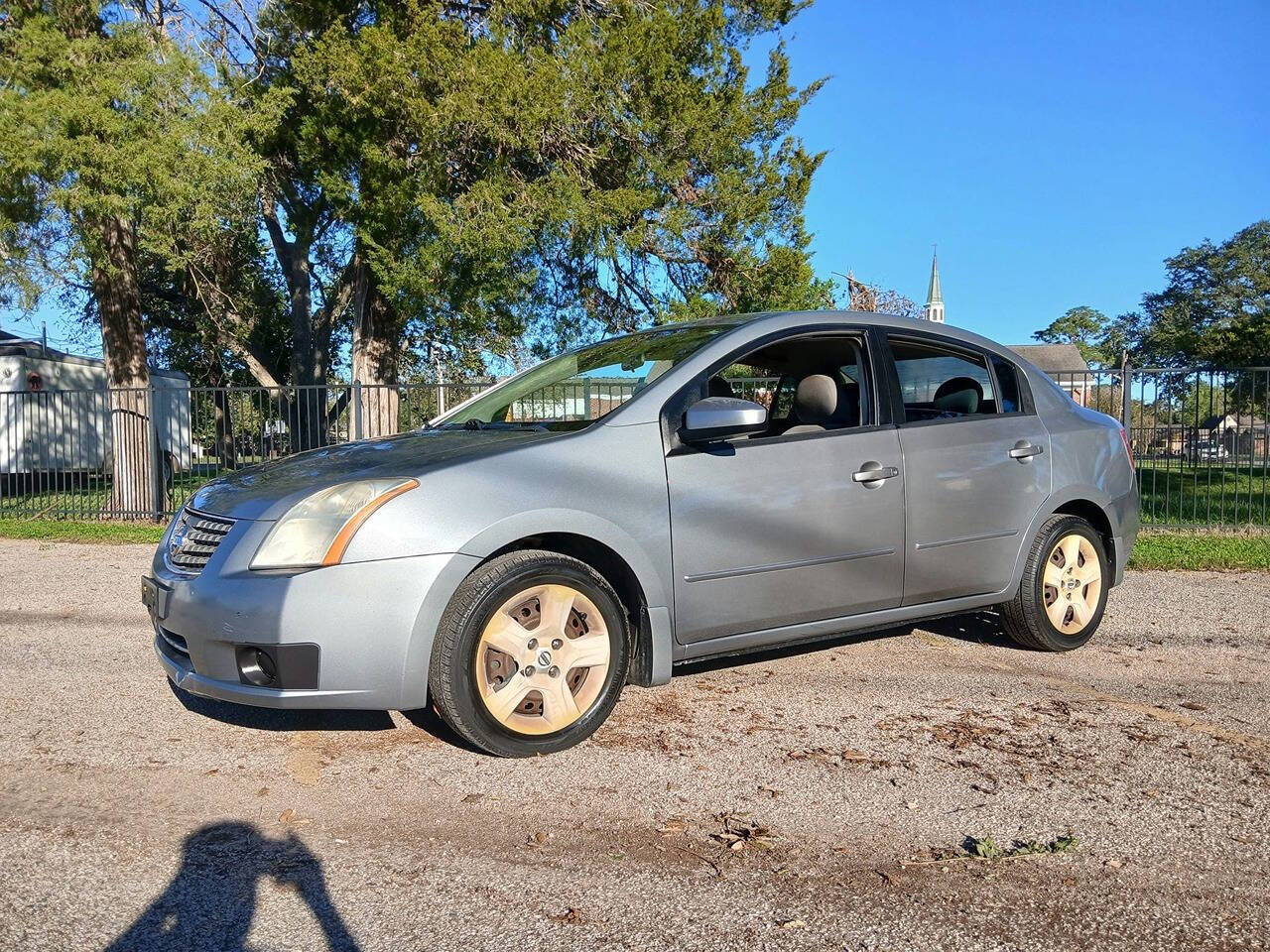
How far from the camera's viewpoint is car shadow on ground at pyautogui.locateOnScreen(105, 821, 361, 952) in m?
2.48

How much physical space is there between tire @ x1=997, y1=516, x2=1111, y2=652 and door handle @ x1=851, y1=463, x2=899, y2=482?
1.08 metres

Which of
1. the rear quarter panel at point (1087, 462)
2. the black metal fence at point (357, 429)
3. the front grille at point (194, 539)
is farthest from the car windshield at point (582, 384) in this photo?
the black metal fence at point (357, 429)

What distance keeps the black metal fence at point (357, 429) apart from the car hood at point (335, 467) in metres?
4.86

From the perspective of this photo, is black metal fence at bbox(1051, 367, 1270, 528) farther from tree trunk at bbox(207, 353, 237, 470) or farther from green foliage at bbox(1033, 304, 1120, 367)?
green foliage at bbox(1033, 304, 1120, 367)

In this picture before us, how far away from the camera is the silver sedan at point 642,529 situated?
3576 mm

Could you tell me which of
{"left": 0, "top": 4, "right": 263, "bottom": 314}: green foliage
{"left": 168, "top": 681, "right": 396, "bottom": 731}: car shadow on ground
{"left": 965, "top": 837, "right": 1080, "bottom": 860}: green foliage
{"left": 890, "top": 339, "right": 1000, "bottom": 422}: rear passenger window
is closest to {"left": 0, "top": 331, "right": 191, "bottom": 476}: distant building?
{"left": 0, "top": 4, "right": 263, "bottom": 314}: green foliage

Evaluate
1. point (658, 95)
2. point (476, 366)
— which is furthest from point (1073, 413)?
point (476, 366)

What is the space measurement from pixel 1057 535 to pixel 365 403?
9.54m

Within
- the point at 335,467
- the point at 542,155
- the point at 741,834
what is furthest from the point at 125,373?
the point at 741,834

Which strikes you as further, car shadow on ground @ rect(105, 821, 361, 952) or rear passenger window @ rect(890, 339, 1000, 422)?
rear passenger window @ rect(890, 339, 1000, 422)

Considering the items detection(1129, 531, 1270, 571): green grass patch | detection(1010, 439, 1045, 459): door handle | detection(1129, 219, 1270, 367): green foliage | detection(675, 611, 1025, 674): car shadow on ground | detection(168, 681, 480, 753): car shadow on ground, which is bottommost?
detection(168, 681, 480, 753): car shadow on ground

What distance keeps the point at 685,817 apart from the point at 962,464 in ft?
8.10

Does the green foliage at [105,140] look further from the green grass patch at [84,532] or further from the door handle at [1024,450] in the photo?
the door handle at [1024,450]

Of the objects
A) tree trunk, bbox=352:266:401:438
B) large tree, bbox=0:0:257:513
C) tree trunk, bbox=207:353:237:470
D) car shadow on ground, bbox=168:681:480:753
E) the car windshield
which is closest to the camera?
car shadow on ground, bbox=168:681:480:753
